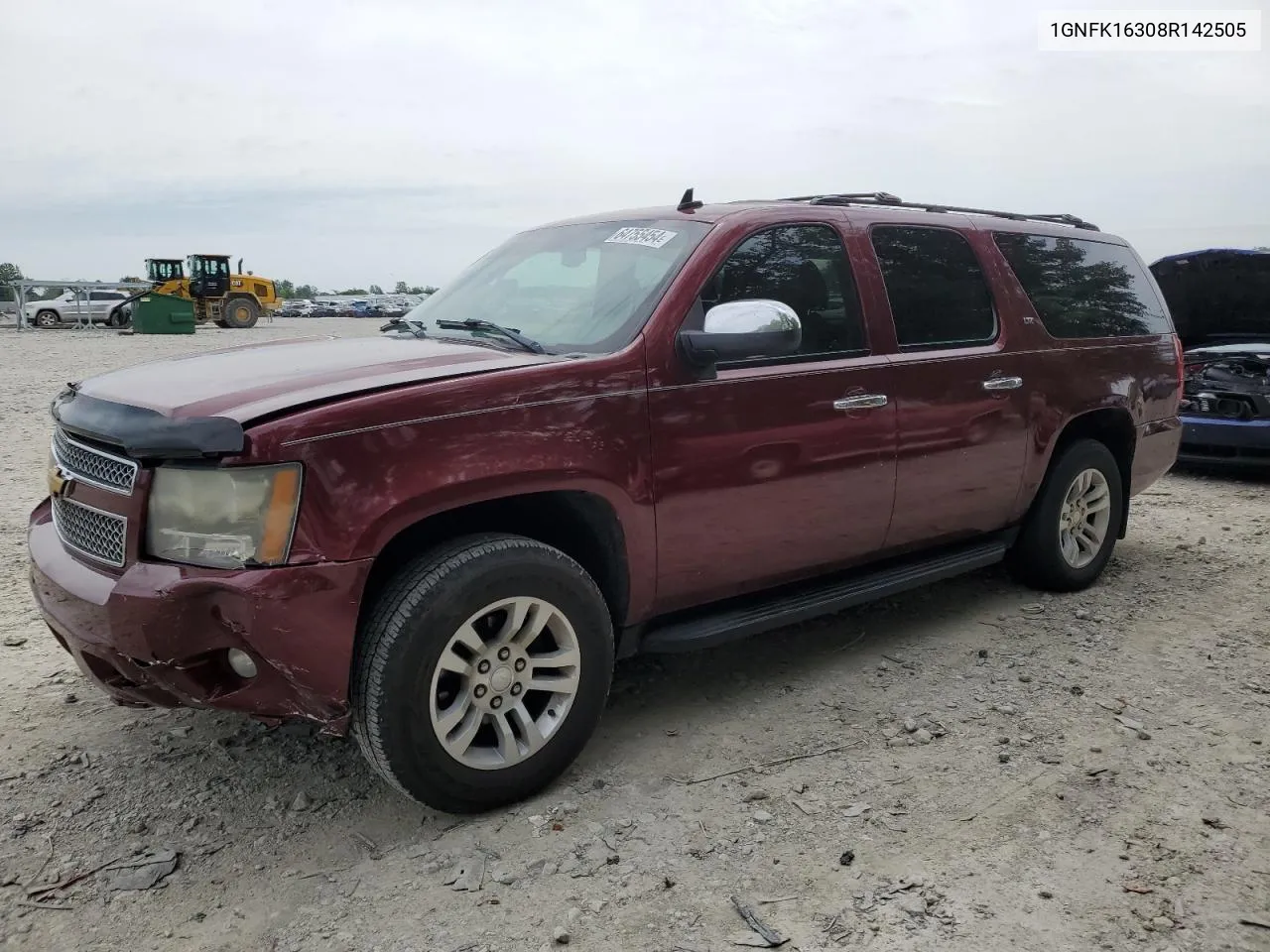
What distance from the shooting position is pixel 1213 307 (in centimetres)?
834

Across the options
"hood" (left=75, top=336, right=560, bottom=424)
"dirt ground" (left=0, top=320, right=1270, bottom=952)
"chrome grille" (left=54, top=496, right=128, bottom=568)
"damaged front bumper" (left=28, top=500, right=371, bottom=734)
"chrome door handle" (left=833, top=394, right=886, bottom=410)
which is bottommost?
"dirt ground" (left=0, top=320, right=1270, bottom=952)

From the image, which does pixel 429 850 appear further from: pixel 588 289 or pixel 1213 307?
pixel 1213 307

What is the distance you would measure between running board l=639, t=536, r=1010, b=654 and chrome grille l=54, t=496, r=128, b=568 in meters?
1.64

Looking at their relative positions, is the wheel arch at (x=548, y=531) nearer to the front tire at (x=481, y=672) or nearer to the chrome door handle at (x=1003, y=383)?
the front tire at (x=481, y=672)

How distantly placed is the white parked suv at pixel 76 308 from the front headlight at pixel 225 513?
3146 cm

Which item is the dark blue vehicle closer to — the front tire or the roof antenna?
the roof antenna

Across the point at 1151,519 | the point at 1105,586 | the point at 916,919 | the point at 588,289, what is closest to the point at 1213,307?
the point at 1151,519

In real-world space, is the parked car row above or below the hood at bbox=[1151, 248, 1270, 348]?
below

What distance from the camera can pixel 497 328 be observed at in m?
3.56

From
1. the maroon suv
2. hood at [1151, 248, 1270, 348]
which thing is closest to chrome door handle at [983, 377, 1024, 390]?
the maroon suv

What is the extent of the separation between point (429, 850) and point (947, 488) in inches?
100

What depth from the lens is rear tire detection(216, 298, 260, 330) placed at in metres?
31.8

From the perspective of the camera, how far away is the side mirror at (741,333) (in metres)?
3.22

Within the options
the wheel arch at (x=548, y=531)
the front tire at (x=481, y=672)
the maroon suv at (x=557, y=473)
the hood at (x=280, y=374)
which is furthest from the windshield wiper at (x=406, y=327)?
the front tire at (x=481, y=672)
